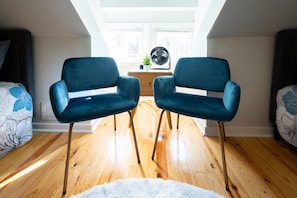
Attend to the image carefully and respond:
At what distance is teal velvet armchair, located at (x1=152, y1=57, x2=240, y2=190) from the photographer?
1528mm

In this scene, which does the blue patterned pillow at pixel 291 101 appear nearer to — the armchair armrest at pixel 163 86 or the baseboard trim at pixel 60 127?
the armchair armrest at pixel 163 86

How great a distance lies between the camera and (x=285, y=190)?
1.44 meters

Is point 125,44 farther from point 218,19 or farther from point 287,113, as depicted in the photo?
point 287,113

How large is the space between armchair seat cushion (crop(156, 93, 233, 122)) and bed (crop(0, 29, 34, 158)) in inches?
45.2

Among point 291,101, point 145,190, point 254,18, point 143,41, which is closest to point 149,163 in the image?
point 145,190

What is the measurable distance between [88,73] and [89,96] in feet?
0.60

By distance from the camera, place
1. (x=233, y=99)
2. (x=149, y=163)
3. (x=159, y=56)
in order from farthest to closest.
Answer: (x=159, y=56)
(x=149, y=163)
(x=233, y=99)

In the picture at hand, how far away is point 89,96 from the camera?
188 cm

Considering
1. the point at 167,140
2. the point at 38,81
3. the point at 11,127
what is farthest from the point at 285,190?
the point at 38,81

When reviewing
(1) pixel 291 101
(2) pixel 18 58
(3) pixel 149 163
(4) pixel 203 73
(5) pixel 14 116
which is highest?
(2) pixel 18 58

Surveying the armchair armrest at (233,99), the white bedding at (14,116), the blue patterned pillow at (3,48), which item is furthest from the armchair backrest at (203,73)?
the blue patterned pillow at (3,48)

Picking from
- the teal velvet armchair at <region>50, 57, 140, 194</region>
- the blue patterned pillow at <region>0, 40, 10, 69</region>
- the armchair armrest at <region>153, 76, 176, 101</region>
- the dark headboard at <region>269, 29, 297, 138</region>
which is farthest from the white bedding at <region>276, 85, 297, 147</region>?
the blue patterned pillow at <region>0, 40, 10, 69</region>

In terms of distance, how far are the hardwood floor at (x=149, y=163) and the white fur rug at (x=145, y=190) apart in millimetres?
82

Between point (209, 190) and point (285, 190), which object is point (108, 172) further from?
point (285, 190)
